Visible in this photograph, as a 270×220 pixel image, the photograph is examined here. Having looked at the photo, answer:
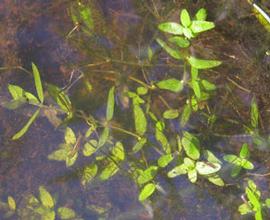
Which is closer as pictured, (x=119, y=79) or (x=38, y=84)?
(x=38, y=84)

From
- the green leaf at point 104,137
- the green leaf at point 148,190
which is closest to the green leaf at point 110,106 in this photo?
the green leaf at point 104,137

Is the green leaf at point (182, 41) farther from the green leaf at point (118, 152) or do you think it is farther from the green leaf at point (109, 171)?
the green leaf at point (109, 171)

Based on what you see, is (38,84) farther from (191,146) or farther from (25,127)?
(191,146)

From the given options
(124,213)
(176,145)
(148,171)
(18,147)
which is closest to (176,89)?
(176,145)

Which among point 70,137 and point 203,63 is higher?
point 203,63

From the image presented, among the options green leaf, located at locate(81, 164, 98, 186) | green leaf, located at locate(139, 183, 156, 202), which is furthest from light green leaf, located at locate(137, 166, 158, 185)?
green leaf, located at locate(81, 164, 98, 186)

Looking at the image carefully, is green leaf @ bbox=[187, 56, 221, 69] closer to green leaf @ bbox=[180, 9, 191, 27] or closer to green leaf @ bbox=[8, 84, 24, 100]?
green leaf @ bbox=[180, 9, 191, 27]

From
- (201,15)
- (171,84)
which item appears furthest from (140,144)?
(201,15)

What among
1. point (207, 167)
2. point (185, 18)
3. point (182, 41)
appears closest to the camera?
point (207, 167)
